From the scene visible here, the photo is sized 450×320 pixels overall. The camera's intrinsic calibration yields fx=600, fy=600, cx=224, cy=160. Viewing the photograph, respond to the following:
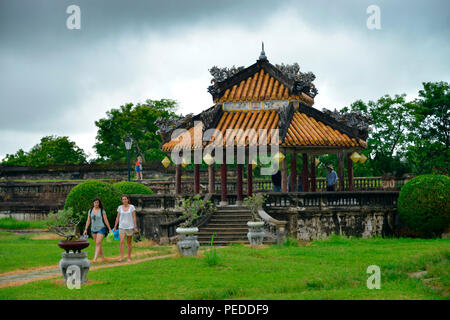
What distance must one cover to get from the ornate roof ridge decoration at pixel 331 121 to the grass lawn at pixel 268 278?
984cm

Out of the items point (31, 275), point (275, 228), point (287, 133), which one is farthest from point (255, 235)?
point (31, 275)

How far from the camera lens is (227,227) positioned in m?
25.2

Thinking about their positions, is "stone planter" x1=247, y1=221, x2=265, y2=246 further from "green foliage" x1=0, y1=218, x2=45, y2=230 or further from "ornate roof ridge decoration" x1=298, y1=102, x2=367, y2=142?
"green foliage" x1=0, y1=218, x2=45, y2=230

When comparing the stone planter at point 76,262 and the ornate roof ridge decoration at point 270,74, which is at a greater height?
the ornate roof ridge decoration at point 270,74

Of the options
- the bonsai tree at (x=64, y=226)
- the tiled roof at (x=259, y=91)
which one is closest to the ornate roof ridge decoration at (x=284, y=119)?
the tiled roof at (x=259, y=91)

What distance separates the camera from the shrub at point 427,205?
2469 centimetres

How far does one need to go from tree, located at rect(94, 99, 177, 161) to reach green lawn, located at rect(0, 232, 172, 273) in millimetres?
39531

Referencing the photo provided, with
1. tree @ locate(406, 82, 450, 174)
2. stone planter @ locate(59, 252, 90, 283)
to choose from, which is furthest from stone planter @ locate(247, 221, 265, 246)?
tree @ locate(406, 82, 450, 174)

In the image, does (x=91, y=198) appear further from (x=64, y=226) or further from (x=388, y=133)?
(x=388, y=133)

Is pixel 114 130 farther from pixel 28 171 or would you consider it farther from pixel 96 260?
pixel 96 260

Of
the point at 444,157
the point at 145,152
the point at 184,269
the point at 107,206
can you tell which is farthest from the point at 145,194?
the point at 145,152

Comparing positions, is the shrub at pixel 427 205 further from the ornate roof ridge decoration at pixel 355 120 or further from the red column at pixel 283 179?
the red column at pixel 283 179

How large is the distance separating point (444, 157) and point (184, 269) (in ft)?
116

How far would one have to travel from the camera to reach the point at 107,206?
89.5 ft
